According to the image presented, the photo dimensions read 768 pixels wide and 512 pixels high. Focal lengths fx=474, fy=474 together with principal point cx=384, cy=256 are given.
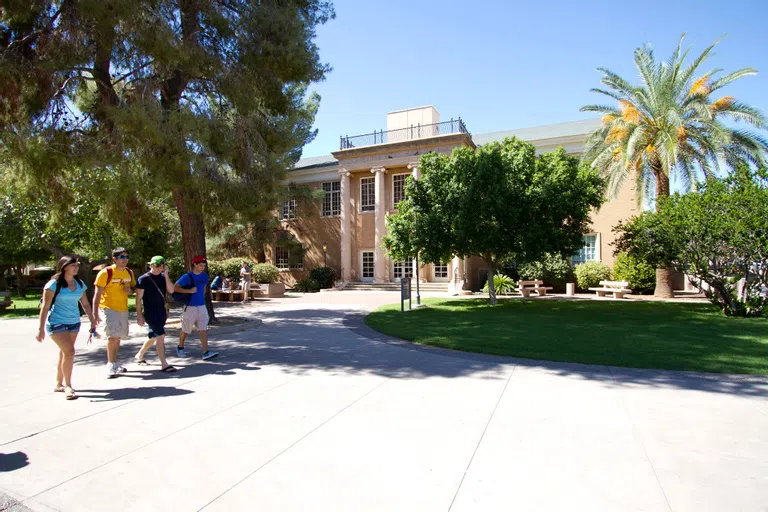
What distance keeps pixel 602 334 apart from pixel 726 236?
564 cm

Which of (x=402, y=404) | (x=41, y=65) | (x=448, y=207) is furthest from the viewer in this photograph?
(x=448, y=207)

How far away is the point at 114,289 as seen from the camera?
22.2ft

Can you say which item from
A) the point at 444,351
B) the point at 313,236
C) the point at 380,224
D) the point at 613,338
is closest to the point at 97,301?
the point at 444,351

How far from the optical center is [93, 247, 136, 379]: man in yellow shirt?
6629 mm

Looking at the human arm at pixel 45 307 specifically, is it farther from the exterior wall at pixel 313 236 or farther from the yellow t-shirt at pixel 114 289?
the exterior wall at pixel 313 236

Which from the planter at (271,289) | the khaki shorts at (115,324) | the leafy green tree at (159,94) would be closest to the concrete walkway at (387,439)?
the khaki shorts at (115,324)

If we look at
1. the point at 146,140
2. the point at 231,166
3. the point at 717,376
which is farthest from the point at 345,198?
the point at 717,376

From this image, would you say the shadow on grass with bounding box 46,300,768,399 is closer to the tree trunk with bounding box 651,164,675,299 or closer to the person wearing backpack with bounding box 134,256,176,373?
the person wearing backpack with bounding box 134,256,176,373

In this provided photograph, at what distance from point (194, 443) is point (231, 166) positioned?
820cm

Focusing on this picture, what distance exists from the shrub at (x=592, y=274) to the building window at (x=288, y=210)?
18191mm

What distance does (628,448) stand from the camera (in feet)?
12.8

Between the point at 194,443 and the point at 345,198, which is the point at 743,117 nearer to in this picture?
the point at 345,198

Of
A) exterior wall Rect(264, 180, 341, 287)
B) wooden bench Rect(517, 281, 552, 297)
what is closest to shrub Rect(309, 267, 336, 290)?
exterior wall Rect(264, 180, 341, 287)

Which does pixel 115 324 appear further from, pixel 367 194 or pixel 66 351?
pixel 367 194
